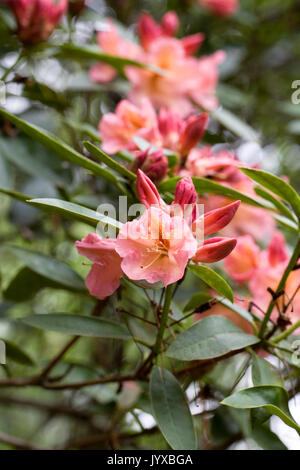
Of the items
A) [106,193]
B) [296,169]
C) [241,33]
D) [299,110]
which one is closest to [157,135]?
[106,193]

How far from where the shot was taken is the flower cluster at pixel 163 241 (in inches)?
26.5

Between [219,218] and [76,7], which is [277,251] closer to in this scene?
[219,218]

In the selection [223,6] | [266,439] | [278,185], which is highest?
[223,6]

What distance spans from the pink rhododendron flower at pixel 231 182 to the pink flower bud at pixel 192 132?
3 cm

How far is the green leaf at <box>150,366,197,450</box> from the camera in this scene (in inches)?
29.0

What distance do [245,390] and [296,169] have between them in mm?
1433

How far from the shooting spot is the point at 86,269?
5.95 ft

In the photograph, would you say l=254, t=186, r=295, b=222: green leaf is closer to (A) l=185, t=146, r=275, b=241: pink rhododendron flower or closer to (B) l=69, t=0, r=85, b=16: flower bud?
(A) l=185, t=146, r=275, b=241: pink rhododendron flower

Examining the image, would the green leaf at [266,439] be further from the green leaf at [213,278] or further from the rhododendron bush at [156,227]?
the green leaf at [213,278]

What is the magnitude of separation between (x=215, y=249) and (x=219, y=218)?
0.05 m

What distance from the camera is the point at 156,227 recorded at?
69cm

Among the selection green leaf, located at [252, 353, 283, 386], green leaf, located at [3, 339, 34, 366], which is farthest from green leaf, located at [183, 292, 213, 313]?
green leaf, located at [3, 339, 34, 366]

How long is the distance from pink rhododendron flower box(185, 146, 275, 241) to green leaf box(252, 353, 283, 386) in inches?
10.8

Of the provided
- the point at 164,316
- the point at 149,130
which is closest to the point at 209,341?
the point at 164,316
